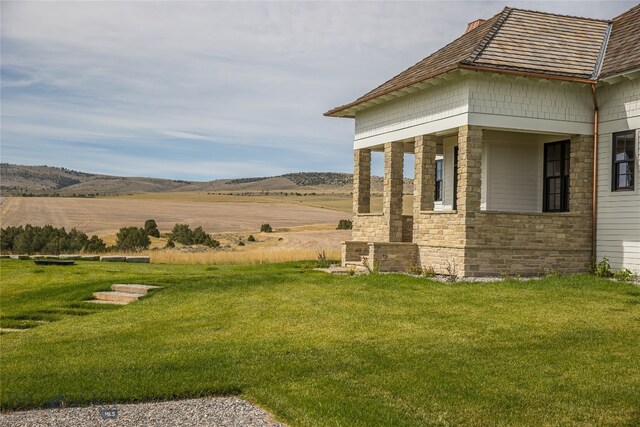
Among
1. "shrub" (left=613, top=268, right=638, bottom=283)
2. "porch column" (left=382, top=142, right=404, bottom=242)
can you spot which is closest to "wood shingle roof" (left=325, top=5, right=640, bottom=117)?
"porch column" (left=382, top=142, right=404, bottom=242)

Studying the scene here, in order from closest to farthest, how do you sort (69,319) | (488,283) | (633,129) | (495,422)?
1. (495,422)
2. (69,319)
3. (488,283)
4. (633,129)

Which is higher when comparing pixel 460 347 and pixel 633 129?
pixel 633 129

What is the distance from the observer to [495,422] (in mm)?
6973

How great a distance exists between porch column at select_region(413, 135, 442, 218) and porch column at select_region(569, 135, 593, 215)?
150 inches

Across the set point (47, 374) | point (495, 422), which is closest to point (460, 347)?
point (495, 422)

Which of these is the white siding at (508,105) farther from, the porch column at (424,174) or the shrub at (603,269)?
the shrub at (603,269)

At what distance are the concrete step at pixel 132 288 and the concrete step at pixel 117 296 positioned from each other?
0.45 feet

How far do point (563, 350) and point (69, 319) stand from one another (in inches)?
377

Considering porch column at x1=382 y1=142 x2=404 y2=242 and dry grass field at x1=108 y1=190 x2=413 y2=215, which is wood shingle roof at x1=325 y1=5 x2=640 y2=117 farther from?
dry grass field at x1=108 y1=190 x2=413 y2=215

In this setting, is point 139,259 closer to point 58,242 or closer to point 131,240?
point 58,242

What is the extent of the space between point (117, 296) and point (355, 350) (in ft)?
27.8

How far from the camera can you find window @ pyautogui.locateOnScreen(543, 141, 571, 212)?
2109cm

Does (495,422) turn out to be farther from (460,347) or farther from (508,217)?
(508,217)

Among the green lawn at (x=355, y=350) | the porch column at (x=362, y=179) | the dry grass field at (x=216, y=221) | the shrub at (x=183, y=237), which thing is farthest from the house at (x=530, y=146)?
the shrub at (x=183, y=237)
